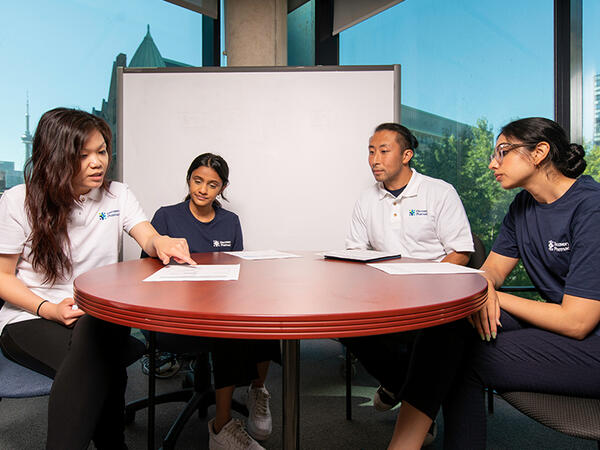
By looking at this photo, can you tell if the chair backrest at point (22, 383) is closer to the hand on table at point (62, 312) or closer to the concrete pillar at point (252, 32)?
the hand on table at point (62, 312)

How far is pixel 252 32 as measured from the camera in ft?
11.2

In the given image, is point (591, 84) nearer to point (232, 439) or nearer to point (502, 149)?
point (502, 149)

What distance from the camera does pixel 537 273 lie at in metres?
1.36

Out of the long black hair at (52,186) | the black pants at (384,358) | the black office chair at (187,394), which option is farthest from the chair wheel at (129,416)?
the black pants at (384,358)

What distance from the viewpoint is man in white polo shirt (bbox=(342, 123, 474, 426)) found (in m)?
1.99

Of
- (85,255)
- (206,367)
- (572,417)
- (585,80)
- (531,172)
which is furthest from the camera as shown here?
(585,80)

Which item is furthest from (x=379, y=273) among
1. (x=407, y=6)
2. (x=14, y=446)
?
(x=407, y=6)

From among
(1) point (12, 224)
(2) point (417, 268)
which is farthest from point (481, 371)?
(1) point (12, 224)

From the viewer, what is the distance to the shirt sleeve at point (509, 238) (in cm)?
147

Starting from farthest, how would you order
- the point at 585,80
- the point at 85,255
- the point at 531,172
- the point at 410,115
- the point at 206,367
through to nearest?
the point at 410,115 < the point at 585,80 < the point at 206,367 < the point at 85,255 < the point at 531,172

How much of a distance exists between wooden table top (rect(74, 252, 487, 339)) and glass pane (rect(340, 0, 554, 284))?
70.7 inches

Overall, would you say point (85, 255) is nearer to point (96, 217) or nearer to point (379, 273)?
point (96, 217)

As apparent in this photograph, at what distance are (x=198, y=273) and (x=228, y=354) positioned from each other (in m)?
0.45

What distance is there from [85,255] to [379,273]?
3.40 feet
